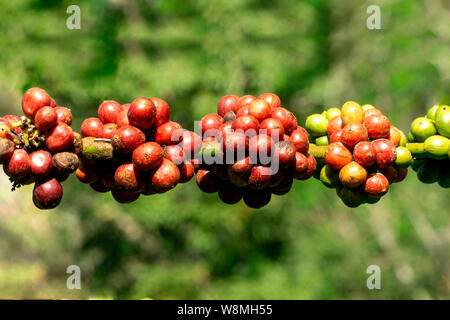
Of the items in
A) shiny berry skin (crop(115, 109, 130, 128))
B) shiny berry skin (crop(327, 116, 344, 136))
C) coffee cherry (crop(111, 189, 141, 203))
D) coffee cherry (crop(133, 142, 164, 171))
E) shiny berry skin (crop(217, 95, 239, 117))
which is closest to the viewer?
coffee cherry (crop(133, 142, 164, 171))

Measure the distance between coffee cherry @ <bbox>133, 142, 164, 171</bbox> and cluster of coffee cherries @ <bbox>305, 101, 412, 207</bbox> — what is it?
0.68m

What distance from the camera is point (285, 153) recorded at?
163 cm

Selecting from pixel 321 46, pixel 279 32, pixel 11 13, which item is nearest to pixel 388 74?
pixel 321 46

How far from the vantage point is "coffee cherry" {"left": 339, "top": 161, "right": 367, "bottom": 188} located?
1865 mm

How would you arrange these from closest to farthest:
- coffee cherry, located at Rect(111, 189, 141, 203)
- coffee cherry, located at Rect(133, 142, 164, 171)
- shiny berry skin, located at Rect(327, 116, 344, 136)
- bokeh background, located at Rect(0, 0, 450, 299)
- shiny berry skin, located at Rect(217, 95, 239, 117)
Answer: coffee cherry, located at Rect(133, 142, 164, 171) < coffee cherry, located at Rect(111, 189, 141, 203) < shiny berry skin, located at Rect(217, 95, 239, 117) < shiny berry skin, located at Rect(327, 116, 344, 136) < bokeh background, located at Rect(0, 0, 450, 299)

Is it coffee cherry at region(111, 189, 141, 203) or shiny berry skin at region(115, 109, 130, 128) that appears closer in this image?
shiny berry skin at region(115, 109, 130, 128)

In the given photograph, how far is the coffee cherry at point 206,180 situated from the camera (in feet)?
5.88

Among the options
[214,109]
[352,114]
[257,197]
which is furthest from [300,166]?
[214,109]

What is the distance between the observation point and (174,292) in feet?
24.3

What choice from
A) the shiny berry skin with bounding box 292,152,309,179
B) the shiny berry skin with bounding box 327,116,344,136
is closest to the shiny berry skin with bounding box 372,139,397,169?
the shiny berry skin with bounding box 327,116,344,136

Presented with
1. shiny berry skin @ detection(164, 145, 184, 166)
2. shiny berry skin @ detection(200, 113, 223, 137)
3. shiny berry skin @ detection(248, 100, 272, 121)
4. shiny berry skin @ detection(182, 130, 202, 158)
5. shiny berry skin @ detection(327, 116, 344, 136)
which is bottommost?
shiny berry skin @ detection(164, 145, 184, 166)

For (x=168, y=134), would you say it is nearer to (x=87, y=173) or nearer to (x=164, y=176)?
(x=164, y=176)

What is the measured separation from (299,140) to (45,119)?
923 millimetres

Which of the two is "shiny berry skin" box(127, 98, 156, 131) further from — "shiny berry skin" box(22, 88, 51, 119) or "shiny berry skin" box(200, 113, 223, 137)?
"shiny berry skin" box(22, 88, 51, 119)
